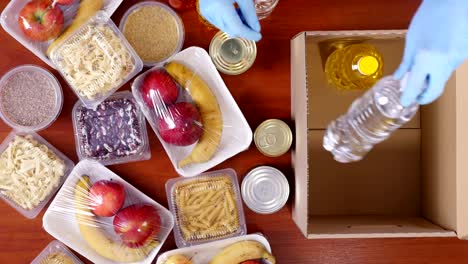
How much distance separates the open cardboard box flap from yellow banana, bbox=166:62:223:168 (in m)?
0.17

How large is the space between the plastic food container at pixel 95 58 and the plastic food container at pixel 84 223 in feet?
0.54

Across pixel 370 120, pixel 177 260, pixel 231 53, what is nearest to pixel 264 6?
pixel 231 53

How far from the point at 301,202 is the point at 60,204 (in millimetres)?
499

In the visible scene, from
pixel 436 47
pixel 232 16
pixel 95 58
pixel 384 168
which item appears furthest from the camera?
pixel 384 168

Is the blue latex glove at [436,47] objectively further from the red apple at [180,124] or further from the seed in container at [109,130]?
the seed in container at [109,130]

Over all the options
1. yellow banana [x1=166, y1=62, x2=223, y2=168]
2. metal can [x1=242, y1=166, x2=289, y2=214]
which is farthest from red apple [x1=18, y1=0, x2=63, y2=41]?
metal can [x1=242, y1=166, x2=289, y2=214]

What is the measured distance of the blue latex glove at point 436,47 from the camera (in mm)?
830

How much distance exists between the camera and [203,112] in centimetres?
112

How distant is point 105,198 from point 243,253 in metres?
0.31

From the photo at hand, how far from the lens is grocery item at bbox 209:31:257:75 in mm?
1124

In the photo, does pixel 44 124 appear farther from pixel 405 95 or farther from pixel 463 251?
pixel 463 251

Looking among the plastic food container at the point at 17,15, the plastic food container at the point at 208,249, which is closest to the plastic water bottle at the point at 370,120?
the plastic food container at the point at 208,249

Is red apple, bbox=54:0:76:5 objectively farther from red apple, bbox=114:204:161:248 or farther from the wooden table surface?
red apple, bbox=114:204:161:248

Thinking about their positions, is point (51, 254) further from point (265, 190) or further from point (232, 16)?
point (232, 16)
